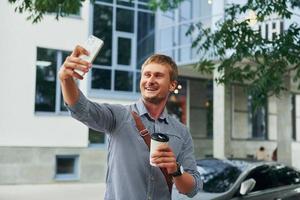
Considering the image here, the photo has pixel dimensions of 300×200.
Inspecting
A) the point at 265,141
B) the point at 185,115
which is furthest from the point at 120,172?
the point at 265,141

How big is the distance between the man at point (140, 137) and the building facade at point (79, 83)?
12798 millimetres

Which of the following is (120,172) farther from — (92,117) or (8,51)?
(8,51)

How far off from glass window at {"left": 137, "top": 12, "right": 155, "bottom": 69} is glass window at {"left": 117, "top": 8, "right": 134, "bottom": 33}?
2.34ft

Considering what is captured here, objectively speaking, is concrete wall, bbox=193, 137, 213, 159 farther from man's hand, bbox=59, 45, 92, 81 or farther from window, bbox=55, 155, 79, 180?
man's hand, bbox=59, 45, 92, 81

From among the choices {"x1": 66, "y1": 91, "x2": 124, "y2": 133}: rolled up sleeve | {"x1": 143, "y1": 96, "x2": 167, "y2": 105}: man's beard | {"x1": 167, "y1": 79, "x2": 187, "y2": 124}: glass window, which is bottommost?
{"x1": 66, "y1": 91, "x2": 124, "y2": 133}: rolled up sleeve

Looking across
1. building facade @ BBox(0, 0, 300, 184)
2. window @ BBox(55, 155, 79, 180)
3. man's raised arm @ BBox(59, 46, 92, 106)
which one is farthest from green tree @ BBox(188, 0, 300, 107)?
window @ BBox(55, 155, 79, 180)

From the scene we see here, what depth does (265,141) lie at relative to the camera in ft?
85.6

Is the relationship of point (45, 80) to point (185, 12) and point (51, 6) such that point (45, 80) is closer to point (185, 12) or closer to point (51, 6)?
point (185, 12)

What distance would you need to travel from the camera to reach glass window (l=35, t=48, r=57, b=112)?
736 inches

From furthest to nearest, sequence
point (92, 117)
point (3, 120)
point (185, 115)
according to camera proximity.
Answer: point (185, 115) → point (3, 120) → point (92, 117)

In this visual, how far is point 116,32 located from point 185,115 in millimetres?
→ 5849

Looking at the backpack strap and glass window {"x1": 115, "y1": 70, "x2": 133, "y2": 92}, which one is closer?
the backpack strap

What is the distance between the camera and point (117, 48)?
2078cm

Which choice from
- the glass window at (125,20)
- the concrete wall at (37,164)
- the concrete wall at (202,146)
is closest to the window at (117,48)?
the glass window at (125,20)
